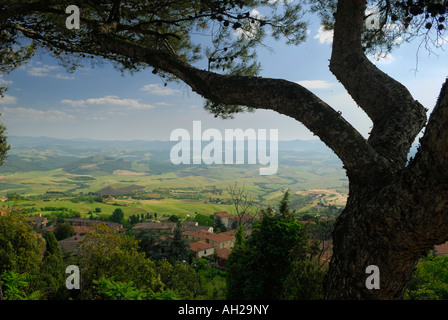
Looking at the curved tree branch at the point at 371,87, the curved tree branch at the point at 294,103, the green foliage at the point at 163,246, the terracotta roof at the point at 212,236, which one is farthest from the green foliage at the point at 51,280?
the terracotta roof at the point at 212,236

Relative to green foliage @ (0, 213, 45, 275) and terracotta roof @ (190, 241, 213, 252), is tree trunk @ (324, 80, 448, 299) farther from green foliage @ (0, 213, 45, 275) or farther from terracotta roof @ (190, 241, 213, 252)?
terracotta roof @ (190, 241, 213, 252)

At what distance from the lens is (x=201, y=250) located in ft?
114

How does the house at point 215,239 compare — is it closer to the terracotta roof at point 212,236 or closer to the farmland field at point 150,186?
the terracotta roof at point 212,236

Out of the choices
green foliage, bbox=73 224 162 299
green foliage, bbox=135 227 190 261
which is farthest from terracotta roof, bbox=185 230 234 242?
green foliage, bbox=73 224 162 299

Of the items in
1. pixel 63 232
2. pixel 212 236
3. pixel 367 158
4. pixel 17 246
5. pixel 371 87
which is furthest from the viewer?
pixel 212 236

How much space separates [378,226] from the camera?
1.71 m

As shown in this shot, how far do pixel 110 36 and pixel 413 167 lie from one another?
3.29m

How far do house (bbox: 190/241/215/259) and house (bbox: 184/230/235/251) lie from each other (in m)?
1.09

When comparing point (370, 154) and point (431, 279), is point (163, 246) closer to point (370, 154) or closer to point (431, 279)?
point (431, 279)

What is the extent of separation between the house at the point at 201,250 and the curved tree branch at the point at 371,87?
3446 centimetres

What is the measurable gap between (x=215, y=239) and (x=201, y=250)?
13.2 feet

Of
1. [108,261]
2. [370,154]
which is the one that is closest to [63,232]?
[108,261]
